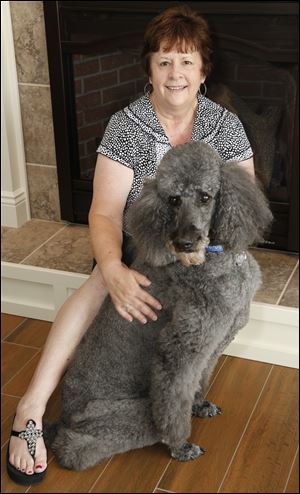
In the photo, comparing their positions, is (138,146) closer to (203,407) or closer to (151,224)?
(151,224)

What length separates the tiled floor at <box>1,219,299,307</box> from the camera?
186 cm

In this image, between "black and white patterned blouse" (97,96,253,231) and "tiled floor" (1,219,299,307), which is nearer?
"black and white patterned blouse" (97,96,253,231)

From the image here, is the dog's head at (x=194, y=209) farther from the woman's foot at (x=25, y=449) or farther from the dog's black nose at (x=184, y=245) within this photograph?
the woman's foot at (x=25, y=449)

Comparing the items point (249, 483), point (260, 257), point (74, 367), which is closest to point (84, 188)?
point (260, 257)

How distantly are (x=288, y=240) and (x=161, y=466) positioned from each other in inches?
35.7

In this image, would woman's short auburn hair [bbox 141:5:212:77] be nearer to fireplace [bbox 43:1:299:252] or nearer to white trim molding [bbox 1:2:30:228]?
fireplace [bbox 43:1:299:252]

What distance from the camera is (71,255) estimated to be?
6.92 feet

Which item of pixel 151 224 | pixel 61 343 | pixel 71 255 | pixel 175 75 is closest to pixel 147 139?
pixel 175 75

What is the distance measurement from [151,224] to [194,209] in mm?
90

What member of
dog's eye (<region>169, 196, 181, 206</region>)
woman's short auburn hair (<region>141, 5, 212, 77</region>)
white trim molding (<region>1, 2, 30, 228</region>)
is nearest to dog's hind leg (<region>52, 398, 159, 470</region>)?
dog's eye (<region>169, 196, 181, 206</region>)

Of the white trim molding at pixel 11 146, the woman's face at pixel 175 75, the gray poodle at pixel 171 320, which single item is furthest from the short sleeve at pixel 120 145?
the white trim molding at pixel 11 146

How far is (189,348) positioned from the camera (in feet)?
4.24

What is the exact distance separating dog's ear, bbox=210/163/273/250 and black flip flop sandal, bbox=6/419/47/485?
57 centimetres

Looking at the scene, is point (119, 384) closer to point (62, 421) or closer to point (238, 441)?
point (62, 421)
